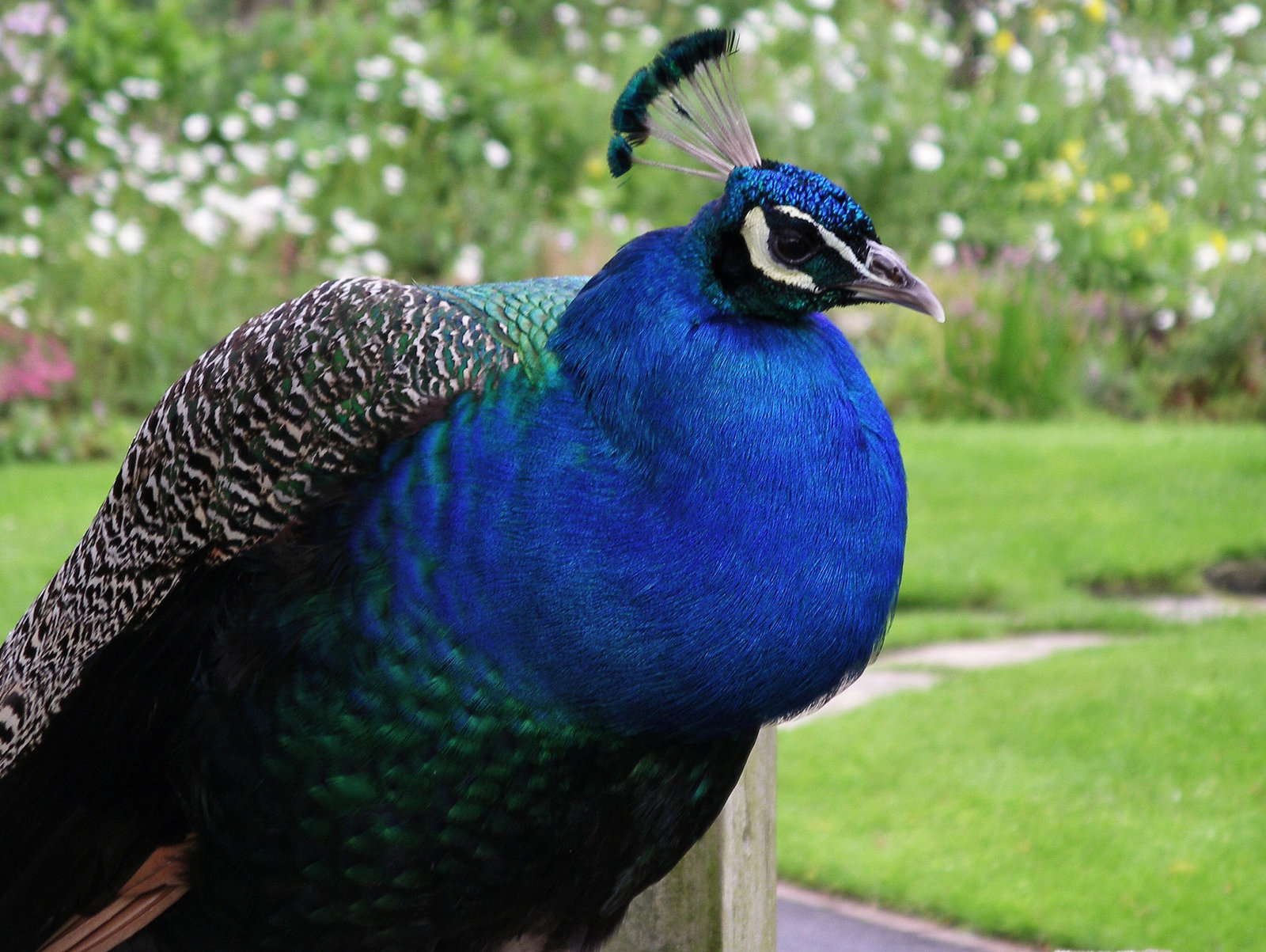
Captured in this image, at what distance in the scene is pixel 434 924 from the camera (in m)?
1.93

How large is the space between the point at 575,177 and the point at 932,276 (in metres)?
2.10

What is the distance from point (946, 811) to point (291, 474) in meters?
2.01

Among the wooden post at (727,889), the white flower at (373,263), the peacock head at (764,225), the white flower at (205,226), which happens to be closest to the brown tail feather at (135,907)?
the wooden post at (727,889)

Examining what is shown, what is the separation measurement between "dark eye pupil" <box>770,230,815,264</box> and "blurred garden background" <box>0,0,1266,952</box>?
167 cm

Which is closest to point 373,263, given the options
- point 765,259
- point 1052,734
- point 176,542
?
point 1052,734

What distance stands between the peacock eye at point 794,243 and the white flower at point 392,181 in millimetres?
6031

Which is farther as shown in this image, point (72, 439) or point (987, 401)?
point (987, 401)

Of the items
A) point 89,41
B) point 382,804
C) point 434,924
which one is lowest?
point 434,924

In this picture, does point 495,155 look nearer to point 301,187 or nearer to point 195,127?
point 301,187

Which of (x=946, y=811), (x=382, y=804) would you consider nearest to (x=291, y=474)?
(x=382, y=804)

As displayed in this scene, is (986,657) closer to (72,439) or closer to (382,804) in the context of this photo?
(382,804)

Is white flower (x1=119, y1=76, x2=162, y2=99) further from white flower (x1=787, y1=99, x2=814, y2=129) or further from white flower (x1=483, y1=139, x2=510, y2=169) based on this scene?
white flower (x1=787, y1=99, x2=814, y2=129)

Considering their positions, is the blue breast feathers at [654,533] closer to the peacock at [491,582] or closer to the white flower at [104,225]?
the peacock at [491,582]

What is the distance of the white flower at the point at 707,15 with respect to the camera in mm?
10118
